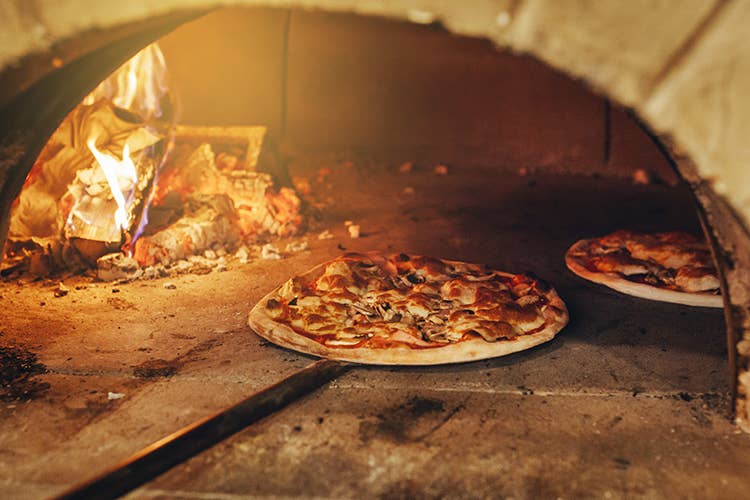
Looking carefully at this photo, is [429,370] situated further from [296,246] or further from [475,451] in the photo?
[296,246]

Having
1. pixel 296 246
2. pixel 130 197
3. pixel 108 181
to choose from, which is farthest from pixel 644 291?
pixel 108 181

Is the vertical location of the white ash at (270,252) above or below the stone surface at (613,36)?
below

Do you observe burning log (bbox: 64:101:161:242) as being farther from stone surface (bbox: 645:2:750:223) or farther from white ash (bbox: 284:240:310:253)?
stone surface (bbox: 645:2:750:223)

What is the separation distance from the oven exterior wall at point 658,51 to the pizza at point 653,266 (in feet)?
8.18

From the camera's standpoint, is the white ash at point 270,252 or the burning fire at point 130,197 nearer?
the burning fire at point 130,197

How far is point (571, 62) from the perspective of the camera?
2.15 meters

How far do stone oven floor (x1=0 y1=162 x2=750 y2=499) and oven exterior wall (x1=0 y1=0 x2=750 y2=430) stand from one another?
4.10 feet

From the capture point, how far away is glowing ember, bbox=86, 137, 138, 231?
17.2 feet

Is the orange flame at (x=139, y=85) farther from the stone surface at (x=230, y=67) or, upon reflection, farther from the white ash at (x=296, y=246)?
the stone surface at (x=230, y=67)

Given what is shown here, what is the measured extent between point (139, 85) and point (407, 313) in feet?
11.8

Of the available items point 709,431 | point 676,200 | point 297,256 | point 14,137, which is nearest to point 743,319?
point 709,431

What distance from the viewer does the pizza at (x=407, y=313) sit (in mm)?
3625

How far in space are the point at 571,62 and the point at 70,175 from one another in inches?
182

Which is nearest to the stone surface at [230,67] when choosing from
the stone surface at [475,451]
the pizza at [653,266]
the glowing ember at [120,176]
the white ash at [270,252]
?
the white ash at [270,252]
